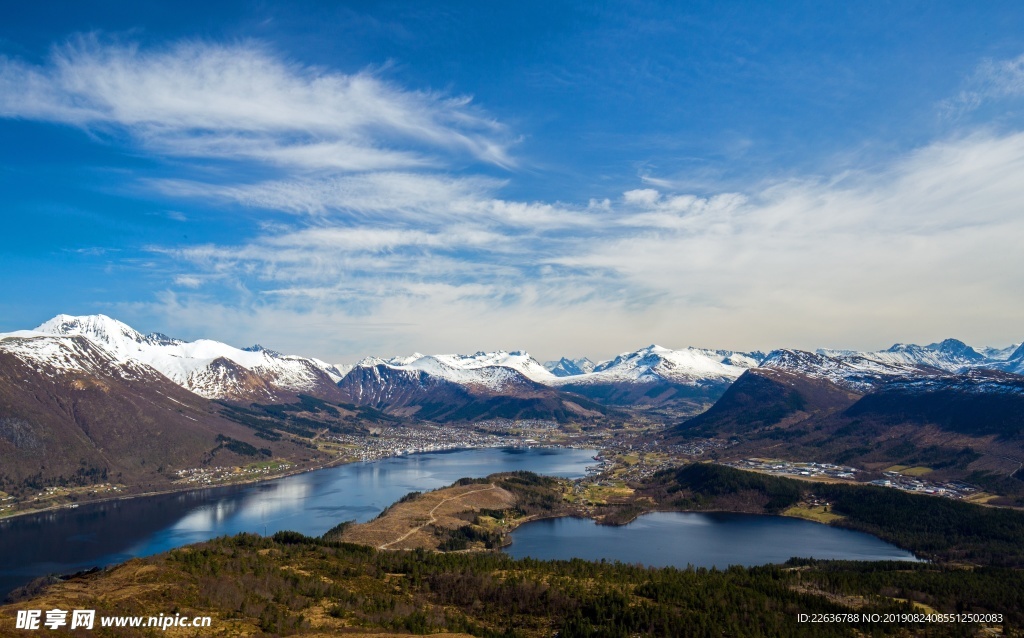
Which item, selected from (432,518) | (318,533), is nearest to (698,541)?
(432,518)

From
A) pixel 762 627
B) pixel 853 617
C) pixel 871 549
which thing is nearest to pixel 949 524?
pixel 871 549

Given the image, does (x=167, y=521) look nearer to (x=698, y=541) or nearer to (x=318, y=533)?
(x=318, y=533)

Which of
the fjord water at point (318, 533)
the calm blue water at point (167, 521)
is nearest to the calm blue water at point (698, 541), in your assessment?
the fjord water at point (318, 533)

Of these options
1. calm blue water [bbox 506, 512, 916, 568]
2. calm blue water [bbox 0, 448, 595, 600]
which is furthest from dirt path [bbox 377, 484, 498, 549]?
calm blue water [bbox 0, 448, 595, 600]

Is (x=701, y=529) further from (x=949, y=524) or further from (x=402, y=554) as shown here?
(x=402, y=554)

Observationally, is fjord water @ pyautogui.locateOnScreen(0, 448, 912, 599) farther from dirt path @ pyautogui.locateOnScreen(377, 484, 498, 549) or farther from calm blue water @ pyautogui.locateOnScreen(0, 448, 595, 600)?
dirt path @ pyautogui.locateOnScreen(377, 484, 498, 549)

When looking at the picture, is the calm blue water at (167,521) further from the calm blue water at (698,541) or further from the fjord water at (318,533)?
the calm blue water at (698,541)

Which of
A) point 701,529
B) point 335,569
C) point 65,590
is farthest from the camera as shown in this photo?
point 701,529
